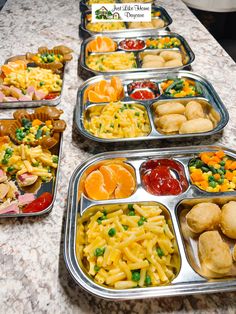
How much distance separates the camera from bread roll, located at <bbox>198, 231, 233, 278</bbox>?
149 centimetres

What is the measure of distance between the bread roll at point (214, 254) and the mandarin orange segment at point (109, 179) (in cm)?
59

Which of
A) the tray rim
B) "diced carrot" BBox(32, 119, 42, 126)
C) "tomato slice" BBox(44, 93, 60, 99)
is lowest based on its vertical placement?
"tomato slice" BBox(44, 93, 60, 99)

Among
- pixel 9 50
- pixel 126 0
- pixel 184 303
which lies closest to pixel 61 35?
pixel 9 50

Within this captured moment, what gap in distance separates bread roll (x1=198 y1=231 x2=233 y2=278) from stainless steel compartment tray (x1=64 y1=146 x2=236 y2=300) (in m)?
0.06

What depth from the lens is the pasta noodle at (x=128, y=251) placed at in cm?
149

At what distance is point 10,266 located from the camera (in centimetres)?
160

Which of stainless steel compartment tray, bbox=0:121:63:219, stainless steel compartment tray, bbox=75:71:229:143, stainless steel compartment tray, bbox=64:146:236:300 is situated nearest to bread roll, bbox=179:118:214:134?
stainless steel compartment tray, bbox=75:71:229:143

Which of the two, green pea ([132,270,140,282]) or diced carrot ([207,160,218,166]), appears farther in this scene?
diced carrot ([207,160,218,166])

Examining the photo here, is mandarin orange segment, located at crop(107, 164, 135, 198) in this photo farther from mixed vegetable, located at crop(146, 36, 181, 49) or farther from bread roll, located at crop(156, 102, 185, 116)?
mixed vegetable, located at crop(146, 36, 181, 49)

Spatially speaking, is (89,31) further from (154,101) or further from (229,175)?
(229,175)

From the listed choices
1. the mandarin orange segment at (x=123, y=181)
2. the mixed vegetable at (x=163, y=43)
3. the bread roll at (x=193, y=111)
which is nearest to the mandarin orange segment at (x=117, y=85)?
the bread roll at (x=193, y=111)

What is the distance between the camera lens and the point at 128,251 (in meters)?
1.53

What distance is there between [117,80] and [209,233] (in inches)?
62.1

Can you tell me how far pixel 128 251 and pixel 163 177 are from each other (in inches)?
22.7
